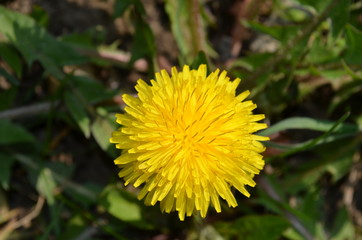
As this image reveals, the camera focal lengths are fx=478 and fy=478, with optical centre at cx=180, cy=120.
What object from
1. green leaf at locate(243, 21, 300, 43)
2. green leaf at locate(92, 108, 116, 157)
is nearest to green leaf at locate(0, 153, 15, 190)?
green leaf at locate(92, 108, 116, 157)

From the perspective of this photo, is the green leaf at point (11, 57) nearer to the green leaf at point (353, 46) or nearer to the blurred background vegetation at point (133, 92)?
the blurred background vegetation at point (133, 92)

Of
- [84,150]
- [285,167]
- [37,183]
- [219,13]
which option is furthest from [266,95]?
[37,183]

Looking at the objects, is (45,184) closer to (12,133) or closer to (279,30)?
(12,133)

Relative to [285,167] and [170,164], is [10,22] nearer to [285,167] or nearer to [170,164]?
[170,164]

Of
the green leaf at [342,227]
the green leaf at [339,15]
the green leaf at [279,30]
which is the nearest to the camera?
the green leaf at [339,15]

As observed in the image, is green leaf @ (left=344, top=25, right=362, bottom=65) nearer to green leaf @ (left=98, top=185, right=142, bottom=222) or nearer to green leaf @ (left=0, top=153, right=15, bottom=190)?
green leaf @ (left=98, top=185, right=142, bottom=222)

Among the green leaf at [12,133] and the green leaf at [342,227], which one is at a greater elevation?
the green leaf at [12,133]

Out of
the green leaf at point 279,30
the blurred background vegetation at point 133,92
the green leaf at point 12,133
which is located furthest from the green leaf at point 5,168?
the green leaf at point 279,30

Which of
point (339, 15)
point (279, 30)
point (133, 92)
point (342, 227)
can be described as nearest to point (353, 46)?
point (339, 15)
